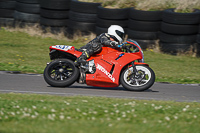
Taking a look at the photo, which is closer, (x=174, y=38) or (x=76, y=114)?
(x=76, y=114)

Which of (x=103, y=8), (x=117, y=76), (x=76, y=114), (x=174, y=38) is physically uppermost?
(x=103, y=8)

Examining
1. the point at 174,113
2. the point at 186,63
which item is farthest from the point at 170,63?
the point at 174,113

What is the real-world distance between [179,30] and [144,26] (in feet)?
5.06

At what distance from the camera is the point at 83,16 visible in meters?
15.7

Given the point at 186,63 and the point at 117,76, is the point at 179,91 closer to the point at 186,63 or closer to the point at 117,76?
the point at 117,76

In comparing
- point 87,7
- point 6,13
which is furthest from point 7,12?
point 87,7

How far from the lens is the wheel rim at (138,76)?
8195mm

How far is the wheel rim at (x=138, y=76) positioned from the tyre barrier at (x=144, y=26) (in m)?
6.31

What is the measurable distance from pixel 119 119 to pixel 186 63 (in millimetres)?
8741

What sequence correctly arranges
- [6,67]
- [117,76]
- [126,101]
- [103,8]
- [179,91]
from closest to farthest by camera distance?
[126,101]
[117,76]
[179,91]
[6,67]
[103,8]

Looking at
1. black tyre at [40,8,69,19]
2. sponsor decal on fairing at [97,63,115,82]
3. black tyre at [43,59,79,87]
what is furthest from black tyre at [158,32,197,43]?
black tyre at [43,59,79,87]

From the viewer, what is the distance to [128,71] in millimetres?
8250

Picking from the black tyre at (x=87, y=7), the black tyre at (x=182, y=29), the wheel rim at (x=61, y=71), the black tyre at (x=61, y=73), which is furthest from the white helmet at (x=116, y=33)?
the black tyre at (x=87, y=7)

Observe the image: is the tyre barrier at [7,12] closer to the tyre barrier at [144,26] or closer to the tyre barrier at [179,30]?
the tyre barrier at [144,26]
